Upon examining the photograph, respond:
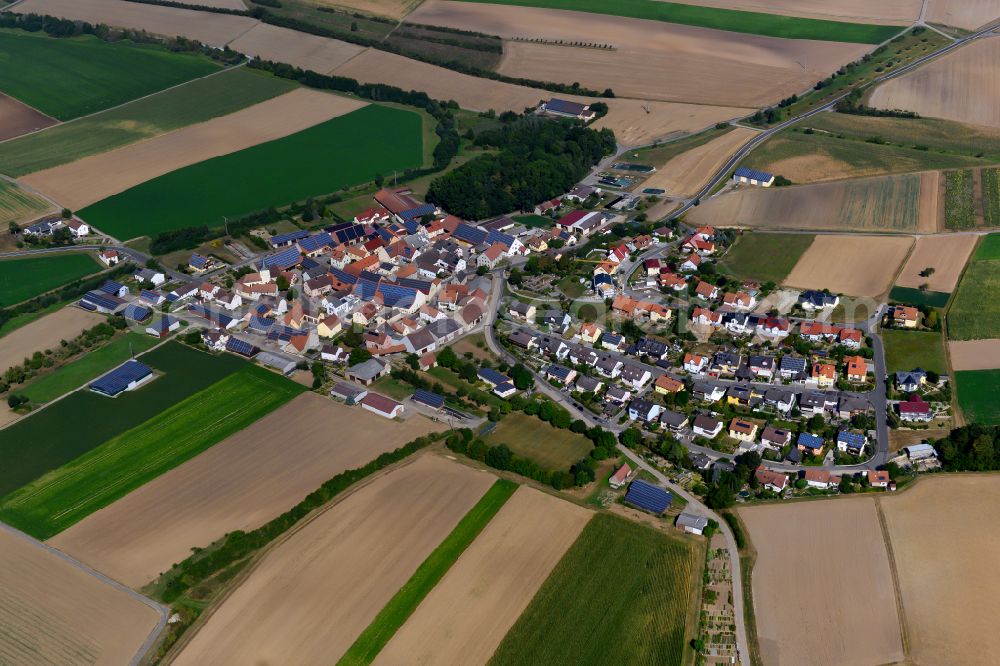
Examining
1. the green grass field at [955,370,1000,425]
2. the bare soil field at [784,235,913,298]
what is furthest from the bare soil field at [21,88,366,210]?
the green grass field at [955,370,1000,425]

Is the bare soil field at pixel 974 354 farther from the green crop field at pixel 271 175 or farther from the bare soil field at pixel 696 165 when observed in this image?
the green crop field at pixel 271 175

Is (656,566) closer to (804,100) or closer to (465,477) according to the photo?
(465,477)

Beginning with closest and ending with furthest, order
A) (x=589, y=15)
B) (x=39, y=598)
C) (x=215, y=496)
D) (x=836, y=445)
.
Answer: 1. (x=39, y=598)
2. (x=215, y=496)
3. (x=836, y=445)
4. (x=589, y=15)

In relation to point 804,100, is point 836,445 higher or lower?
lower

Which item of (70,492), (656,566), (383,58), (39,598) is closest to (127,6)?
(383,58)

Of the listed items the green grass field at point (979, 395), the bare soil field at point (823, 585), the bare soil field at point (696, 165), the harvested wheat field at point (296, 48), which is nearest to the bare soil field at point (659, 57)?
the bare soil field at point (696, 165)

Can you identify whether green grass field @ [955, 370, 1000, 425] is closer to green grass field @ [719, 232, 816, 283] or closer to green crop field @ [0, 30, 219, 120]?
green grass field @ [719, 232, 816, 283]
